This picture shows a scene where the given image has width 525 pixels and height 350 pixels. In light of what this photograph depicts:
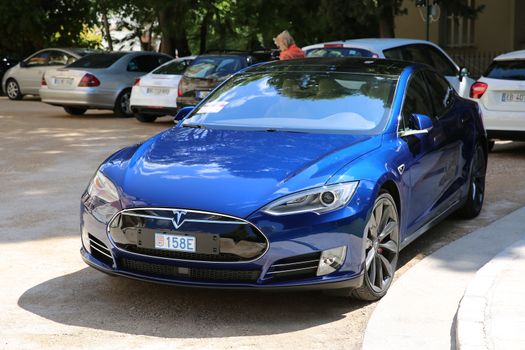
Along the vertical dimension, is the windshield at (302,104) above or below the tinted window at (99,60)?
above

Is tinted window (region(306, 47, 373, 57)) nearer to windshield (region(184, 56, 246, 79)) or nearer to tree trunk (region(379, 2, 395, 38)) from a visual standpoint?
windshield (region(184, 56, 246, 79))

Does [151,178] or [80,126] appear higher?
[151,178]

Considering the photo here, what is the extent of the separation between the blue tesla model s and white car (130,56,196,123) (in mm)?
10157

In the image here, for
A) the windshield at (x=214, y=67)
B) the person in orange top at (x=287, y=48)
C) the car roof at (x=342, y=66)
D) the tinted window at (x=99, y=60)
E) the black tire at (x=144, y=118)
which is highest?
the car roof at (x=342, y=66)

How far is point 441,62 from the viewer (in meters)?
14.7

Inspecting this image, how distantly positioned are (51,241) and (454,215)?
3.53 m

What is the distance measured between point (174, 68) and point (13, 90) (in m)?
9.72

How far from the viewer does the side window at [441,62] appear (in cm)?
1458

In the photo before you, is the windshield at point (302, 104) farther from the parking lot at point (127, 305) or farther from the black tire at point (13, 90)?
the black tire at point (13, 90)

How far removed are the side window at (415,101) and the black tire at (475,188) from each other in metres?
1.07

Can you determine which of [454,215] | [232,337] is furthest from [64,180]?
[232,337]

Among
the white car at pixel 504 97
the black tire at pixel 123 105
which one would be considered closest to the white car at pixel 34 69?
the black tire at pixel 123 105

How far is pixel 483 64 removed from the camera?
92.8 ft

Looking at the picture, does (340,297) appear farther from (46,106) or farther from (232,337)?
(46,106)
